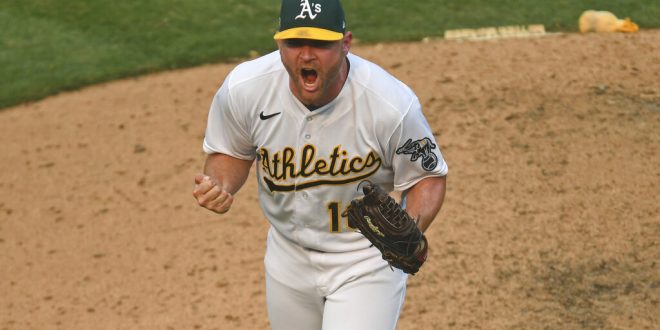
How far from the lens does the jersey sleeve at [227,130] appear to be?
4.74m

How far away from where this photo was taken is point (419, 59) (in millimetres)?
10375

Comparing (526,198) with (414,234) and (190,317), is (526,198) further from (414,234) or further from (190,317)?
(414,234)

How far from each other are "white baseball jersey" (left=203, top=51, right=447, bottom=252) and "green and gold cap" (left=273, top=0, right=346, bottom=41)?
0.34m

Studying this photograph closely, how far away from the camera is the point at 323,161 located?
4633 mm

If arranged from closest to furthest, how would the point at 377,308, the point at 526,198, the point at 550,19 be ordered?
the point at 377,308, the point at 526,198, the point at 550,19

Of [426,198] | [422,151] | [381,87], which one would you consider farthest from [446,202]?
[381,87]

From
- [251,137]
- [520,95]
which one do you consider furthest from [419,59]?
[251,137]

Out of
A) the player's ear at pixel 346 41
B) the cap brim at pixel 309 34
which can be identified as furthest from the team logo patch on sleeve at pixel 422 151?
the cap brim at pixel 309 34

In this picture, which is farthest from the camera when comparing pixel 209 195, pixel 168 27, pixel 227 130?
pixel 168 27

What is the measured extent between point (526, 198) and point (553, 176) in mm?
387

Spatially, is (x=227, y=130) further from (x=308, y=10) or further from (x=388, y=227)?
(x=388, y=227)

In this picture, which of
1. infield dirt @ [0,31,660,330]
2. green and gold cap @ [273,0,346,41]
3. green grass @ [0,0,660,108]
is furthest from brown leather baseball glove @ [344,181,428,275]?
green grass @ [0,0,660,108]

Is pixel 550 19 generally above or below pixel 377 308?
below

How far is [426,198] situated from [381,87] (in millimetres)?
524
